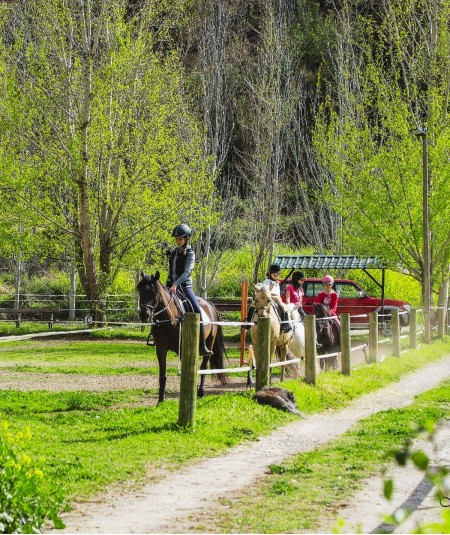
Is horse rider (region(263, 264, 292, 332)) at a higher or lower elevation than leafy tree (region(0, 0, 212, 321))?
lower

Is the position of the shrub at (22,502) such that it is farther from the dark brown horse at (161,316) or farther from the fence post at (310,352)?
the fence post at (310,352)

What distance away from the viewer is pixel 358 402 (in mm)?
15602

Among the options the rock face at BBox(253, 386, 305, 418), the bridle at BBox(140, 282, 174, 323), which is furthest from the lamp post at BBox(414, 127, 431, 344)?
the rock face at BBox(253, 386, 305, 418)

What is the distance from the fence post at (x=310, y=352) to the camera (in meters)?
15.5

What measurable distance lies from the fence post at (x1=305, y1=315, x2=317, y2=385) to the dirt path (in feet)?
8.32

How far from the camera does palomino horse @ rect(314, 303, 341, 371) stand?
1928 centimetres

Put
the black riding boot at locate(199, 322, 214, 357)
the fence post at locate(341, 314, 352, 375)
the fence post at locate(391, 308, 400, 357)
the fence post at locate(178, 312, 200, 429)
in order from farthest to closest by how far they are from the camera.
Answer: the fence post at locate(391, 308, 400, 357) → the fence post at locate(341, 314, 352, 375) → the black riding boot at locate(199, 322, 214, 357) → the fence post at locate(178, 312, 200, 429)

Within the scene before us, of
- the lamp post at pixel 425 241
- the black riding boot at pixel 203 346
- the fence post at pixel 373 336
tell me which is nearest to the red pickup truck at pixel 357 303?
the lamp post at pixel 425 241

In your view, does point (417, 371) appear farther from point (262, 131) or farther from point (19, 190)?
point (262, 131)

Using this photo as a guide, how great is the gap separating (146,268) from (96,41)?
10056 mm

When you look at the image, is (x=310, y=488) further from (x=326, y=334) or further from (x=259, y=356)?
(x=326, y=334)

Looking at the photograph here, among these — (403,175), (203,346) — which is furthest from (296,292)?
(403,175)

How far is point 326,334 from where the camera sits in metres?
19.3

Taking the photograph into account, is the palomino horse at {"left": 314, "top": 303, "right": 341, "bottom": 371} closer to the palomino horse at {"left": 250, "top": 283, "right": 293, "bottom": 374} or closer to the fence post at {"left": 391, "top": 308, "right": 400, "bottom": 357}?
the palomino horse at {"left": 250, "top": 283, "right": 293, "bottom": 374}
